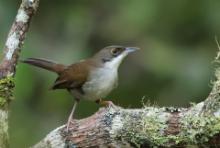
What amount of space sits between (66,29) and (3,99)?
2.96 meters

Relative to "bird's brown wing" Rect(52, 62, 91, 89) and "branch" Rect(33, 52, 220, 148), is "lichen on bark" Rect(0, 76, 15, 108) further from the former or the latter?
"bird's brown wing" Rect(52, 62, 91, 89)

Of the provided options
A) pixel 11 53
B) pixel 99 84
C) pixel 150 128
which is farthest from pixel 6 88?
pixel 99 84

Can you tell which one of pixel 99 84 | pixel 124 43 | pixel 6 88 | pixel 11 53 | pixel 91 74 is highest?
pixel 124 43

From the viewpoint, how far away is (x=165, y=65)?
6.92 m

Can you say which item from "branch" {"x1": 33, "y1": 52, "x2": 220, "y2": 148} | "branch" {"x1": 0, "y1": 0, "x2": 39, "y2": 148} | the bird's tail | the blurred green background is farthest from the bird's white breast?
"branch" {"x1": 33, "y1": 52, "x2": 220, "y2": 148}

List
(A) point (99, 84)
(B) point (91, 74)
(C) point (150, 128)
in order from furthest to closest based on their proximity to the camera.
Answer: (B) point (91, 74) < (A) point (99, 84) < (C) point (150, 128)

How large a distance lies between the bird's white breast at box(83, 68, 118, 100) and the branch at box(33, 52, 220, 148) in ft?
4.90

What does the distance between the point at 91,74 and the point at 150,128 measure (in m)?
2.04

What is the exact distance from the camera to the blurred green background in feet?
22.1

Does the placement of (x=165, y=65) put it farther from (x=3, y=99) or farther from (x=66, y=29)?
(x=3, y=99)

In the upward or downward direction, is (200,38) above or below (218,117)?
above

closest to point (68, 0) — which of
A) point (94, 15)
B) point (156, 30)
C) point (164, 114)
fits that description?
point (94, 15)

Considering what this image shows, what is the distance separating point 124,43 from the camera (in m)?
7.47

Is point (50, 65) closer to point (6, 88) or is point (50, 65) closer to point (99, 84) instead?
point (99, 84)
